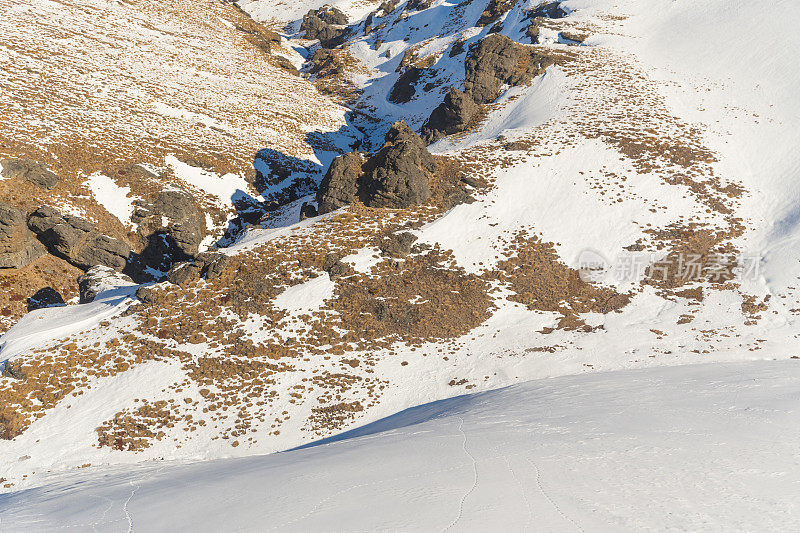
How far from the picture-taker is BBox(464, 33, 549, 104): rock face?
4353 cm

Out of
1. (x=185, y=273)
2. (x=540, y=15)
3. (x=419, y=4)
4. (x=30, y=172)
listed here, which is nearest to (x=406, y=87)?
(x=540, y=15)

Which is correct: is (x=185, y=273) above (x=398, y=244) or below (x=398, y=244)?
above

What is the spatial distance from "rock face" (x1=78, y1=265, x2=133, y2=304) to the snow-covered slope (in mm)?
1751

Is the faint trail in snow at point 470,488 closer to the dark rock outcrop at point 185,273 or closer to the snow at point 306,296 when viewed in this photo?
the snow at point 306,296

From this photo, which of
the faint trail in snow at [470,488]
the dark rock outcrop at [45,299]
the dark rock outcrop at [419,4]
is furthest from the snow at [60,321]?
the dark rock outcrop at [419,4]

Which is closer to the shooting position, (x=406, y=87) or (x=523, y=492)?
(x=523, y=492)

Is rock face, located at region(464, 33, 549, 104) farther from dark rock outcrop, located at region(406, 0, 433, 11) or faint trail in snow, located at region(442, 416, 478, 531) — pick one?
faint trail in snow, located at region(442, 416, 478, 531)

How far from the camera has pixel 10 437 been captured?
15.3 m

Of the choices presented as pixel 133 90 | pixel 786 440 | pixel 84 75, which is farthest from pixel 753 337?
pixel 84 75

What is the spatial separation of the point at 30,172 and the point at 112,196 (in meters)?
4.82

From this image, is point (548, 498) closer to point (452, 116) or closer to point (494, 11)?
point (452, 116)

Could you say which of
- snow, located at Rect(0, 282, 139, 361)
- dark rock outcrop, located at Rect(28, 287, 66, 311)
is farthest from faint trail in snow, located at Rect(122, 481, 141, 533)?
dark rock outcrop, located at Rect(28, 287, 66, 311)

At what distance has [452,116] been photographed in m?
40.9

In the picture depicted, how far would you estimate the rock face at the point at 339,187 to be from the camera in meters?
27.8
